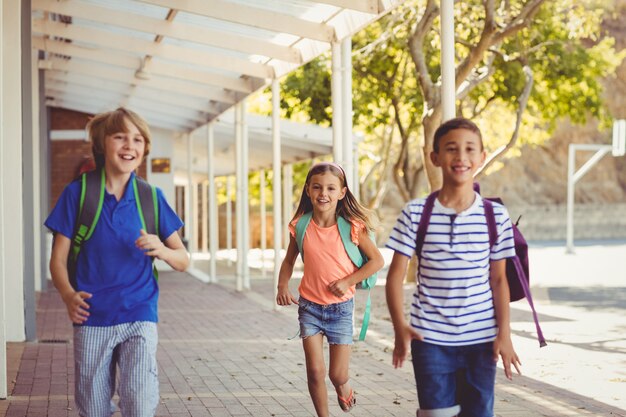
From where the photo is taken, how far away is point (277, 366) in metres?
9.53

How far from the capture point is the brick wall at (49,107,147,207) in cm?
2444

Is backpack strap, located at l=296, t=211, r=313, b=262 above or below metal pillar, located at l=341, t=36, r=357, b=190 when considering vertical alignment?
below

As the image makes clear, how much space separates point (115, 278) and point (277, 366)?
5.25 metres

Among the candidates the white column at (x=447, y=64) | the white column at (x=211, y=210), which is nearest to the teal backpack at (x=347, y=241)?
the white column at (x=447, y=64)

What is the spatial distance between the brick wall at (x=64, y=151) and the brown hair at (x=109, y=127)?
2012cm

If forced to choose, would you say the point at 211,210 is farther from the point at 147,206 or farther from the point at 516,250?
the point at 516,250

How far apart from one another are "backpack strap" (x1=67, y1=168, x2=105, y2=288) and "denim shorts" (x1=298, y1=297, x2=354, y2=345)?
67.4 inches

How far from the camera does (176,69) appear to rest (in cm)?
1606

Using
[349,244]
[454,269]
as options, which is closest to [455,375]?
[454,269]

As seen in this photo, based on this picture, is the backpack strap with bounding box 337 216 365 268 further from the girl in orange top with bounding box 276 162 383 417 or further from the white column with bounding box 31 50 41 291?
the white column with bounding box 31 50 41 291

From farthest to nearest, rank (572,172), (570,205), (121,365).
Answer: (572,172), (570,205), (121,365)

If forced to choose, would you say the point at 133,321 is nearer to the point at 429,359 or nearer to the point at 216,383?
the point at 429,359

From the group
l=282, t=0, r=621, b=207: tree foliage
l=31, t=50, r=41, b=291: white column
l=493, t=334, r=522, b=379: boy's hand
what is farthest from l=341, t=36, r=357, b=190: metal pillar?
l=493, t=334, r=522, b=379: boy's hand

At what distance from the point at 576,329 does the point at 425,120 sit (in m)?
4.73
